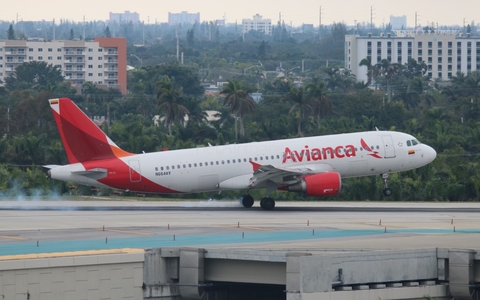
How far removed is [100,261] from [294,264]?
6.29 meters

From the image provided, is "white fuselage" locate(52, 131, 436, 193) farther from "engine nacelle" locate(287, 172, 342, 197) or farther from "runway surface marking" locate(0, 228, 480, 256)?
"runway surface marking" locate(0, 228, 480, 256)

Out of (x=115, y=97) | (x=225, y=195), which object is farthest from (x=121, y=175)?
(x=115, y=97)

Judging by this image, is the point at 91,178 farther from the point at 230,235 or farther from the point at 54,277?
the point at 54,277

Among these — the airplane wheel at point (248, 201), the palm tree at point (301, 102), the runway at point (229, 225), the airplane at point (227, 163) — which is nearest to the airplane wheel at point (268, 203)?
the airplane at point (227, 163)

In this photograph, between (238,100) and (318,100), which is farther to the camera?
(318,100)

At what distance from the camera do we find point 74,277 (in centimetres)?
2967

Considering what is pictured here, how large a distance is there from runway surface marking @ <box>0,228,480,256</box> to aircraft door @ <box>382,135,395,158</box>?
38.9 feet

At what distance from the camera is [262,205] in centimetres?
5259

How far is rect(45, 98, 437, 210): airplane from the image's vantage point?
51.6 m

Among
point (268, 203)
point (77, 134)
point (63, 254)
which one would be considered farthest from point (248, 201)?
point (63, 254)

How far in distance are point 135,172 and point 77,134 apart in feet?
12.5

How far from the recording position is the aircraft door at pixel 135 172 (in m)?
52.1

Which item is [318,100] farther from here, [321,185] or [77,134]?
[77,134]

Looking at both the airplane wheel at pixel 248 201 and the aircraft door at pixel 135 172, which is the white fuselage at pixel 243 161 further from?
the airplane wheel at pixel 248 201
